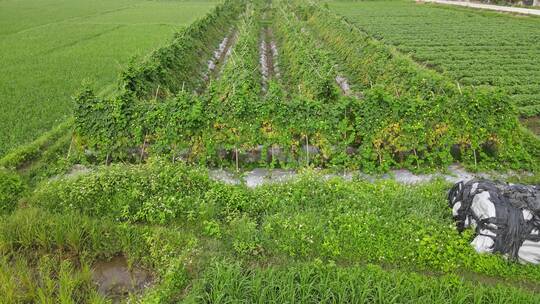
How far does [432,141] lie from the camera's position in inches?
367

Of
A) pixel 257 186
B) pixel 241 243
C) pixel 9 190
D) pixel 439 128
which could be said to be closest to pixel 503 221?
pixel 439 128

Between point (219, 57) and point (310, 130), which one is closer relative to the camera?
point (310, 130)

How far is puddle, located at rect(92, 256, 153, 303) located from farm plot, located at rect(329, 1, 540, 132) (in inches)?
474

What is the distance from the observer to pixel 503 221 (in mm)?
6160

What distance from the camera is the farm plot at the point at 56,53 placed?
12.0 meters

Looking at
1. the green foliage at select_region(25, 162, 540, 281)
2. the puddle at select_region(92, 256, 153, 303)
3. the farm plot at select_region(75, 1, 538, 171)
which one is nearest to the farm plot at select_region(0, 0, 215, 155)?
the farm plot at select_region(75, 1, 538, 171)

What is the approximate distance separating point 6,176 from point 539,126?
13.9 metres

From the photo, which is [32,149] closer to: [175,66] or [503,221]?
[175,66]

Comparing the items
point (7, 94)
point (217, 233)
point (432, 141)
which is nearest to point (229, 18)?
point (7, 94)

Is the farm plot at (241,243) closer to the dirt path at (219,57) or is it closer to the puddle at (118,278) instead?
the puddle at (118,278)

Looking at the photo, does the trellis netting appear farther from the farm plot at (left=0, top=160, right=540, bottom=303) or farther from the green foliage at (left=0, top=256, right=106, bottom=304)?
the green foliage at (left=0, top=256, right=106, bottom=304)

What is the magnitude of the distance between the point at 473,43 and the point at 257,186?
21028 millimetres

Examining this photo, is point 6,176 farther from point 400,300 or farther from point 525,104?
point 525,104

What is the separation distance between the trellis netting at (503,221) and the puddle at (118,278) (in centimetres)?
527
